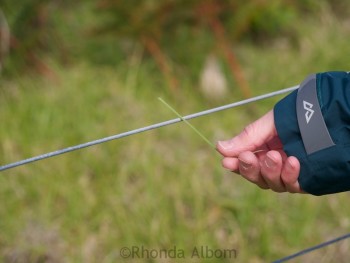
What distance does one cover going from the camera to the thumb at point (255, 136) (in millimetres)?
875

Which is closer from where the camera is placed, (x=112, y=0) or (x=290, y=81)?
(x=112, y=0)

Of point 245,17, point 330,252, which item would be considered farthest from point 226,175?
point 245,17

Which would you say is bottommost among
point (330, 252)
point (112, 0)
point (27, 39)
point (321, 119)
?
point (330, 252)

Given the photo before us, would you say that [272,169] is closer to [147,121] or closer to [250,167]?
[250,167]

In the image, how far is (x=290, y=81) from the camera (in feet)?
7.25

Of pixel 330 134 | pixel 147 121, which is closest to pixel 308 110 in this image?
pixel 330 134

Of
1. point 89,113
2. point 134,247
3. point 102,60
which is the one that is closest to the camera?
point 134,247

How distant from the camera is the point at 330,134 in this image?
80 centimetres

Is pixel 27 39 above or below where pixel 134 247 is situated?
above

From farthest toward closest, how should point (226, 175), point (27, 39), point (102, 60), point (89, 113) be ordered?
point (102, 60)
point (27, 39)
point (89, 113)
point (226, 175)

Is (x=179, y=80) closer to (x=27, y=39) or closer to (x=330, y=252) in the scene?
(x=27, y=39)

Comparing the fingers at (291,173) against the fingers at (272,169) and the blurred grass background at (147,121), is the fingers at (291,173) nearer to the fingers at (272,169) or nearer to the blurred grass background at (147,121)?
the fingers at (272,169)

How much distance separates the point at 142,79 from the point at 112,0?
325mm

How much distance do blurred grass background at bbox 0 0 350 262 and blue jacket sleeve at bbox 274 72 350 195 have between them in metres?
0.76
